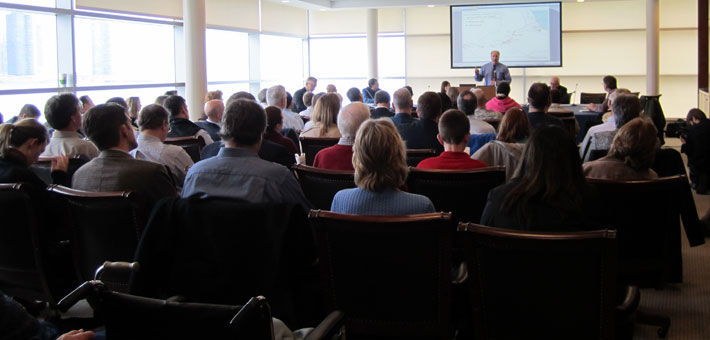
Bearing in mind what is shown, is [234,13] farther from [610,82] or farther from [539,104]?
[539,104]

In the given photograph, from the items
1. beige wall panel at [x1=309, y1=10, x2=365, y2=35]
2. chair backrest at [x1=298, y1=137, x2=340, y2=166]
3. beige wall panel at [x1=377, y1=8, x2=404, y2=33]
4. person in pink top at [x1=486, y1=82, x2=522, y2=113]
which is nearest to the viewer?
chair backrest at [x1=298, y1=137, x2=340, y2=166]

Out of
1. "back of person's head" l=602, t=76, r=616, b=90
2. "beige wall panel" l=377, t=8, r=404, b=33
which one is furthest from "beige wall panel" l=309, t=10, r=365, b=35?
"back of person's head" l=602, t=76, r=616, b=90

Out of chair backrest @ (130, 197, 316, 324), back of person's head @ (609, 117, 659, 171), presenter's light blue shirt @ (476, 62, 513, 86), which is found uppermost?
presenter's light blue shirt @ (476, 62, 513, 86)

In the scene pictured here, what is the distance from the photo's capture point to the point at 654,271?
329 centimetres

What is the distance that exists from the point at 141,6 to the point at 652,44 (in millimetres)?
9394

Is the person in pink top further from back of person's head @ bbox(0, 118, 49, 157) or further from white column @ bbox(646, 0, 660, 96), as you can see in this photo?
white column @ bbox(646, 0, 660, 96)

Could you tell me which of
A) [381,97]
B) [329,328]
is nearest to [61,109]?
[329,328]

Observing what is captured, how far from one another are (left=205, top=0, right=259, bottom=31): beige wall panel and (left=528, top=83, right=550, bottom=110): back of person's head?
290 inches

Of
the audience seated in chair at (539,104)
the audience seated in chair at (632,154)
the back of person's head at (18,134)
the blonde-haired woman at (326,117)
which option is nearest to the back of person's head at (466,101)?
the audience seated in chair at (539,104)

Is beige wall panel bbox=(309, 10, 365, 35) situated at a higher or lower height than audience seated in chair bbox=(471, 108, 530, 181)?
higher

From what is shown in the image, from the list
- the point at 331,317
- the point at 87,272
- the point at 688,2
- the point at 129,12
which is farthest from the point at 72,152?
the point at 688,2

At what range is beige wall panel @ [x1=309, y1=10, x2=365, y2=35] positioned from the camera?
1591 centimetres

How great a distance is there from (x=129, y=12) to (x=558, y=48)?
26.1ft

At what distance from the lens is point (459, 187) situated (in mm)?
3316
